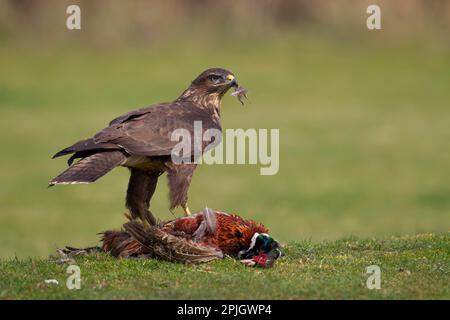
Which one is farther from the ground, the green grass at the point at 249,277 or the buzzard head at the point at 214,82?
the buzzard head at the point at 214,82

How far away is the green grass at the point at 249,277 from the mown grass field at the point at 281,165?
0.02m

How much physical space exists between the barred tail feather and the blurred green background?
1002cm

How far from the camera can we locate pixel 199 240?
371 inches

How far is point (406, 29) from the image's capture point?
4303 cm

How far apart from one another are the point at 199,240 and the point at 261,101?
27993 mm

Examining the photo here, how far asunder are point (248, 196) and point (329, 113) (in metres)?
10.6

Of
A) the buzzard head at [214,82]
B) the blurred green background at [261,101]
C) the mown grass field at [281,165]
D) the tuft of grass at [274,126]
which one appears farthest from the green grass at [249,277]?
the blurred green background at [261,101]

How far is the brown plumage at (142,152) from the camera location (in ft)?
32.0

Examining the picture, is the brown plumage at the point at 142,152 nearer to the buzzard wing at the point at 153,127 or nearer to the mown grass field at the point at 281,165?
the buzzard wing at the point at 153,127

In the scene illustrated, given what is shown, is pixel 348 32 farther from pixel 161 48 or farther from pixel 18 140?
pixel 18 140

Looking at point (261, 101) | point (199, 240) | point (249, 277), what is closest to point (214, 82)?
point (199, 240)

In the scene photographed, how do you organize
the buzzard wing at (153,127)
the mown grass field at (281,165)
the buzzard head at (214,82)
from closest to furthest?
the mown grass field at (281,165) → the buzzard wing at (153,127) → the buzzard head at (214,82)

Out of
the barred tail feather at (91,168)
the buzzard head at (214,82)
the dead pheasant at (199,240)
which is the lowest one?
the dead pheasant at (199,240)

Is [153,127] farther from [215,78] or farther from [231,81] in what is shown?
[231,81]
